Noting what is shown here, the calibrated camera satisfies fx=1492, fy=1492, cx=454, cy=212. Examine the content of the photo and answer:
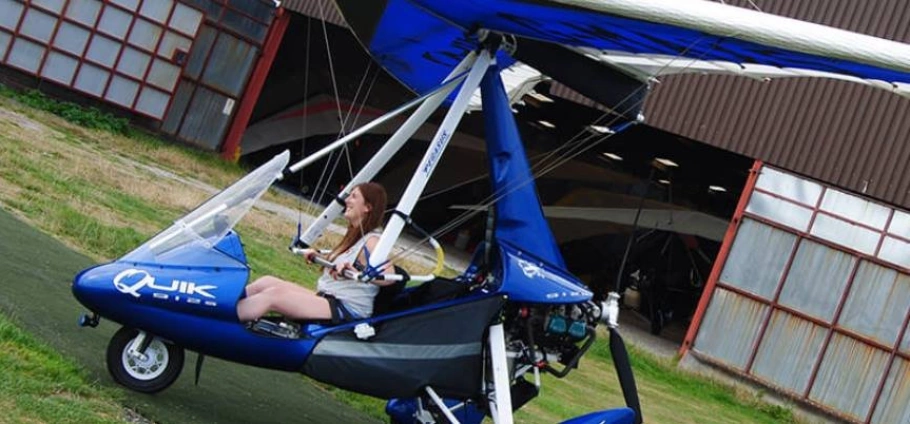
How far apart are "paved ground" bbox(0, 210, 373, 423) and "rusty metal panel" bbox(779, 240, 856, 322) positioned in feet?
38.2

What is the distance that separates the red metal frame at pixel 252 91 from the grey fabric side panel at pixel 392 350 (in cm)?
2073

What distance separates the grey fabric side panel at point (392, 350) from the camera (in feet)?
29.0

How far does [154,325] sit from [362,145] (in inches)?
978

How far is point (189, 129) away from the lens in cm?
2902

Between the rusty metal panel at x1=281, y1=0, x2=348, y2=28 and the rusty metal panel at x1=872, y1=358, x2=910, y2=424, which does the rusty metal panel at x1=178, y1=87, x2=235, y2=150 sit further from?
the rusty metal panel at x1=872, y1=358, x2=910, y2=424

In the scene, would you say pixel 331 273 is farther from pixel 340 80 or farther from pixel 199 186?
pixel 340 80

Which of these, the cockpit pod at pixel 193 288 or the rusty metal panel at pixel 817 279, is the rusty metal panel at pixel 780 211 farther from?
the cockpit pod at pixel 193 288

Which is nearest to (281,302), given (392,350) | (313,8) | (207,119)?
(392,350)

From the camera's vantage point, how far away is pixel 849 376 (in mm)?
20562

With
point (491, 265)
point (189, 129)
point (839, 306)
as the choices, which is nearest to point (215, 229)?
point (491, 265)

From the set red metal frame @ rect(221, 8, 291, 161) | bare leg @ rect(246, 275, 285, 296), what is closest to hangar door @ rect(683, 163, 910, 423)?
red metal frame @ rect(221, 8, 291, 161)

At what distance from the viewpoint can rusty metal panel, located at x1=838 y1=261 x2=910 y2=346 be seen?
2045cm

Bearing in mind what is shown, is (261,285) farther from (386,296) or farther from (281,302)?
(386,296)

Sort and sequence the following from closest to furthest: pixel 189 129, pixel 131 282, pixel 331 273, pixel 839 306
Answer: pixel 131 282
pixel 331 273
pixel 839 306
pixel 189 129
